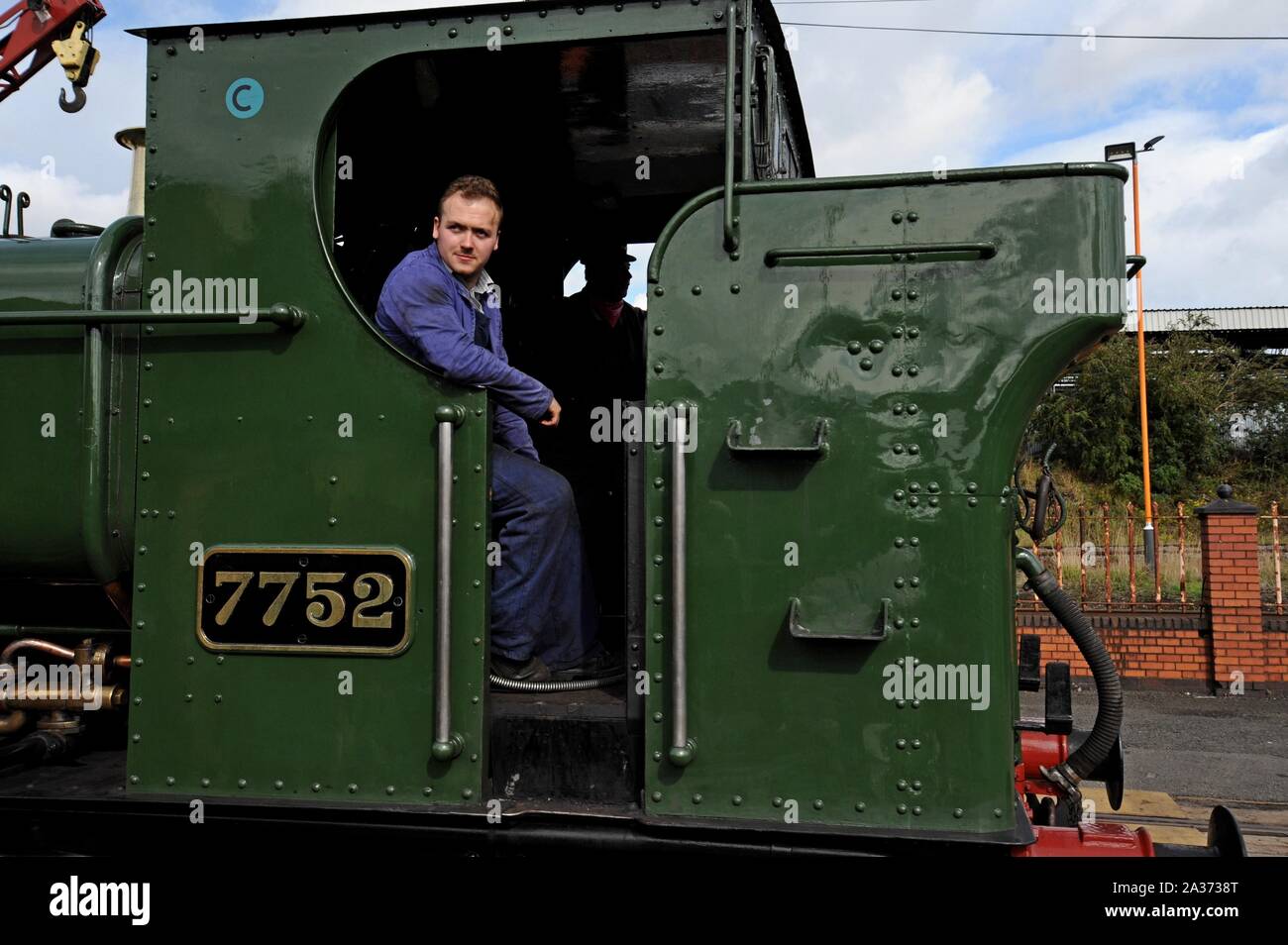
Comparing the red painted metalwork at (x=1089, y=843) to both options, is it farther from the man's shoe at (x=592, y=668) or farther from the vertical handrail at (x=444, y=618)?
the vertical handrail at (x=444, y=618)

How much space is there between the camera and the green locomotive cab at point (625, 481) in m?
2.12

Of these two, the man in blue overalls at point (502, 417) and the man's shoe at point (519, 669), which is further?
the man's shoe at point (519, 669)

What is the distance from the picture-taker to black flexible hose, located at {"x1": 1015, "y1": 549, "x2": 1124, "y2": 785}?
2.79 m

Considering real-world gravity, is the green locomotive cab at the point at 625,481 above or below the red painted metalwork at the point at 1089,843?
above

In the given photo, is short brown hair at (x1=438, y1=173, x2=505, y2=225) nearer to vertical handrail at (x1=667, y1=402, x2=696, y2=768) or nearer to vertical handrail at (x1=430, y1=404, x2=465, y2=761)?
vertical handrail at (x1=430, y1=404, x2=465, y2=761)

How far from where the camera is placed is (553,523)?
261 cm

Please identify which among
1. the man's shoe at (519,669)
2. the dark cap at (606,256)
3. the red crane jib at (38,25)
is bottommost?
A: the man's shoe at (519,669)

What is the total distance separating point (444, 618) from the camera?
2207 millimetres

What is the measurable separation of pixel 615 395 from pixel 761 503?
5.79 feet

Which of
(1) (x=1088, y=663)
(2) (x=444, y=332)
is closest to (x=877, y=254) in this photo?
(2) (x=444, y=332)

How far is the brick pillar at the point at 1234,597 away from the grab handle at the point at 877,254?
8247 mm

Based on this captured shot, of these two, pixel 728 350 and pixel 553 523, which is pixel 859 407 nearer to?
pixel 728 350

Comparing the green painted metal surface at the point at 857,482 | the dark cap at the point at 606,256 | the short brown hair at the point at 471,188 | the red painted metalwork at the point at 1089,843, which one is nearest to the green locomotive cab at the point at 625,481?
the green painted metal surface at the point at 857,482
